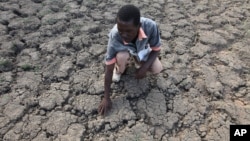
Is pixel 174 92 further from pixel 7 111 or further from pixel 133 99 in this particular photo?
pixel 7 111

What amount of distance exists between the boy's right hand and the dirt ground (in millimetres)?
41

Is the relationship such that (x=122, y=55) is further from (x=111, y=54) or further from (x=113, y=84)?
(x=113, y=84)

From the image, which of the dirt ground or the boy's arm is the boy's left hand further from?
the boy's arm

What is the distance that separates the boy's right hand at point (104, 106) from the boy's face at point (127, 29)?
497 millimetres

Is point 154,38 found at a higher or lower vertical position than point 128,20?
lower

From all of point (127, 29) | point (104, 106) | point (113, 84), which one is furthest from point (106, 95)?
point (127, 29)

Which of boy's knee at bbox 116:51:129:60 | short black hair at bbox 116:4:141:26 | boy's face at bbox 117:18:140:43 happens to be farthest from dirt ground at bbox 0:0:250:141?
short black hair at bbox 116:4:141:26

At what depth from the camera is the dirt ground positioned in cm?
237

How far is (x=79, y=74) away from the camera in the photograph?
280cm

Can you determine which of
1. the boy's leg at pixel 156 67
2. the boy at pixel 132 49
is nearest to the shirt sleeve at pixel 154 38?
the boy at pixel 132 49

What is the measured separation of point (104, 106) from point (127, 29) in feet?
2.05

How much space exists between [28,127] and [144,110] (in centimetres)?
85

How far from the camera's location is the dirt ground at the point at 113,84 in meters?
2.37

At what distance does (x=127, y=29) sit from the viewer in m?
2.17
